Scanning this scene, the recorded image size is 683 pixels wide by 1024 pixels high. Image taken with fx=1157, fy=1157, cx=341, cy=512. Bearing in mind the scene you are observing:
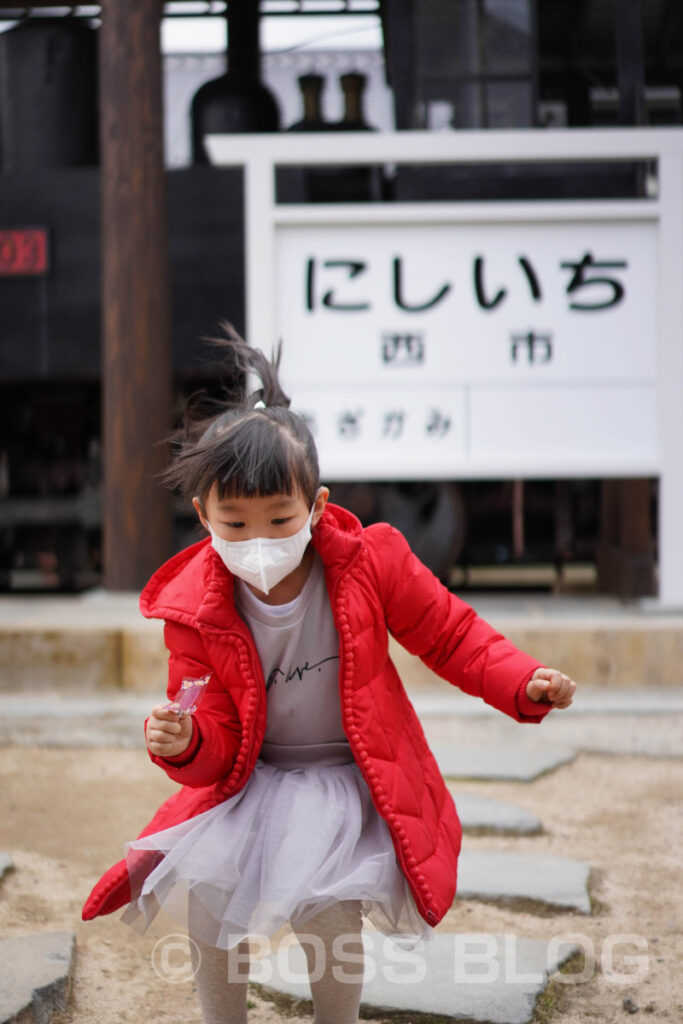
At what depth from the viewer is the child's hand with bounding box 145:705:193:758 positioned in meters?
1.74

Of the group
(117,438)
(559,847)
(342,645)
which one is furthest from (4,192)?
(342,645)

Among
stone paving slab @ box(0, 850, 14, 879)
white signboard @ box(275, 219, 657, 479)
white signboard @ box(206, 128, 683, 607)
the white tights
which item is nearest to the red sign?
white signboard @ box(206, 128, 683, 607)

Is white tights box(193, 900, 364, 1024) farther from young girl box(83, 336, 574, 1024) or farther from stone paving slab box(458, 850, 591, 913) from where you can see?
stone paving slab box(458, 850, 591, 913)

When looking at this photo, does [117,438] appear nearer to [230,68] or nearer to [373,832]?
[230,68]

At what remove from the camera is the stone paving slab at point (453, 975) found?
2191mm

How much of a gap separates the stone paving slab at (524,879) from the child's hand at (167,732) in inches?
50.1

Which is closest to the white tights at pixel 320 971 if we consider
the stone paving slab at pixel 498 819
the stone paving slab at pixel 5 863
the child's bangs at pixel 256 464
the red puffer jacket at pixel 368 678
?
the red puffer jacket at pixel 368 678

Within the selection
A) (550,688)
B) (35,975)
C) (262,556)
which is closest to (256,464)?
(262,556)

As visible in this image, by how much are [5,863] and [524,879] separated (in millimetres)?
1315

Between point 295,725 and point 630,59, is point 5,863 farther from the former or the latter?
point 630,59

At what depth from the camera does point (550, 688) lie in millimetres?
1812

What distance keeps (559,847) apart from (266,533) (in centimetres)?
175

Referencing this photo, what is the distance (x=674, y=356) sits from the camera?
5.28 m

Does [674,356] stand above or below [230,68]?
below
